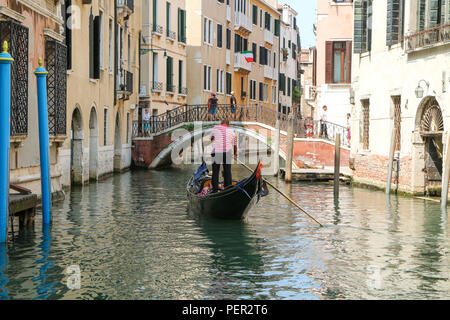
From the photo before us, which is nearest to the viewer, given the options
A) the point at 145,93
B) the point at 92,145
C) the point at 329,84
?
the point at 92,145

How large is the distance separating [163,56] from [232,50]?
8216 millimetres

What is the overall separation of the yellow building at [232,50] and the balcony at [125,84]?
25.0ft

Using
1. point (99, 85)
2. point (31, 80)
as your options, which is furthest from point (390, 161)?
point (31, 80)

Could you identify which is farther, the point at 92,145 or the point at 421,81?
the point at 92,145

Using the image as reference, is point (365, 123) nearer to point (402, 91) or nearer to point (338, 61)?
point (402, 91)

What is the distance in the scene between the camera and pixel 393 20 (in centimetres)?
1684

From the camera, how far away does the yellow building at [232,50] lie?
102ft

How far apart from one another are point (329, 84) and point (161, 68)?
20.9 ft

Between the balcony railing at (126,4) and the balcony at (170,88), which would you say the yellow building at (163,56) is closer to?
the balcony at (170,88)

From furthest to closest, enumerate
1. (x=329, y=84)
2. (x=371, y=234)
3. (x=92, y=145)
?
(x=329, y=84) < (x=92, y=145) < (x=371, y=234)
